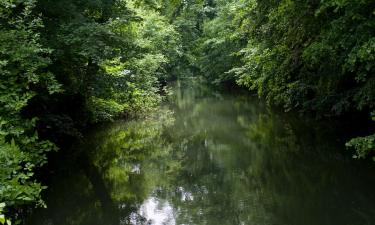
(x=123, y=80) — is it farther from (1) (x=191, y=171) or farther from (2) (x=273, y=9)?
(2) (x=273, y=9)

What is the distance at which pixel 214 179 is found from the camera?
10.9m

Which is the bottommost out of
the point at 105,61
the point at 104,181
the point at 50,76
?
the point at 104,181

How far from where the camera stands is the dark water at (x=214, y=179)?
27.6 feet

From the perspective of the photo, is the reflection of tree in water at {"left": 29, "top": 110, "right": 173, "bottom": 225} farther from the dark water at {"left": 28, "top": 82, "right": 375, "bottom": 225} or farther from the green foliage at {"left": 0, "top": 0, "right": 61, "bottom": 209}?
the green foliage at {"left": 0, "top": 0, "right": 61, "bottom": 209}

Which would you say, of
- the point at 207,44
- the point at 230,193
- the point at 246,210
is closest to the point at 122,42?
the point at 230,193

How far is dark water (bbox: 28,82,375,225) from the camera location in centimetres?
840

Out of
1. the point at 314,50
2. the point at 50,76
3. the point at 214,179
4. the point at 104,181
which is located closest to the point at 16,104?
the point at 50,76

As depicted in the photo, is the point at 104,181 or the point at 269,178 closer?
the point at 269,178

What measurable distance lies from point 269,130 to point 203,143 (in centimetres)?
303

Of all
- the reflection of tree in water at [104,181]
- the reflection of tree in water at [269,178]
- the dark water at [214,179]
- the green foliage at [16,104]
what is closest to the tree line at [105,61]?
the green foliage at [16,104]

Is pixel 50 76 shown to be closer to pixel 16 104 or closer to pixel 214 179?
pixel 16 104


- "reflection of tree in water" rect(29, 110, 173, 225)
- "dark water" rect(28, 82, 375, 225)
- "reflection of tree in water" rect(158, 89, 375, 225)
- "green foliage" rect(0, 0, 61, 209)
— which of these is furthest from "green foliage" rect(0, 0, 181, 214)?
"reflection of tree in water" rect(158, 89, 375, 225)

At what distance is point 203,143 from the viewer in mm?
15391

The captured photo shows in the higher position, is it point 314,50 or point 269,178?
point 314,50
